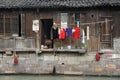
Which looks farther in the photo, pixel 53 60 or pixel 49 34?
pixel 49 34

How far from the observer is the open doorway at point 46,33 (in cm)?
3112

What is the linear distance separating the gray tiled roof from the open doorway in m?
1.45

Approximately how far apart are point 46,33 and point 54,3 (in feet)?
9.38

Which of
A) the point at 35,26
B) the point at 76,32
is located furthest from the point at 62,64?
the point at 35,26

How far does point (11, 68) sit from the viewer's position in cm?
3073

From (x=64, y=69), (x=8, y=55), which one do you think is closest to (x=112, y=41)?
(x=64, y=69)

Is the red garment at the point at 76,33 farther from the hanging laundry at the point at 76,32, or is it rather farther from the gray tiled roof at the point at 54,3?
the gray tiled roof at the point at 54,3

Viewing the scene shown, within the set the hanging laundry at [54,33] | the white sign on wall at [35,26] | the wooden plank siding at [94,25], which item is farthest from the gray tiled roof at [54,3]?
the hanging laundry at [54,33]

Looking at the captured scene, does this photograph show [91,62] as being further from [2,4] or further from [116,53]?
[2,4]

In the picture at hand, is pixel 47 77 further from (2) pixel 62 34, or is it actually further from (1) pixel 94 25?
(1) pixel 94 25

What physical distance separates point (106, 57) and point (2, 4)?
871 centimetres

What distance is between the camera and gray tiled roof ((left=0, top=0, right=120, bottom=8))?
97.1ft

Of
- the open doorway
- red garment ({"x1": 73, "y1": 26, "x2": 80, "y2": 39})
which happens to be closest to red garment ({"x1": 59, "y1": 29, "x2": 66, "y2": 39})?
red garment ({"x1": 73, "y1": 26, "x2": 80, "y2": 39})

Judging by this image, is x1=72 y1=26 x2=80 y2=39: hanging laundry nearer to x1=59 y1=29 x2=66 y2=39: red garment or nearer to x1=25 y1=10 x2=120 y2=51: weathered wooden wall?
x1=25 y1=10 x2=120 y2=51: weathered wooden wall
